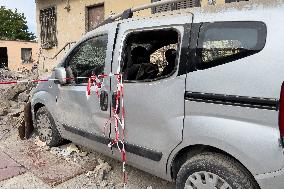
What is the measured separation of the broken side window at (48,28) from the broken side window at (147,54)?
36.4 feet

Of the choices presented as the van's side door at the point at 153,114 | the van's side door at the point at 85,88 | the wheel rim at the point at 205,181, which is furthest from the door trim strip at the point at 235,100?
the van's side door at the point at 85,88

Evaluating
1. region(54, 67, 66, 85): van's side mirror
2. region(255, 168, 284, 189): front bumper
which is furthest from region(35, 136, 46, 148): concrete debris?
region(255, 168, 284, 189): front bumper

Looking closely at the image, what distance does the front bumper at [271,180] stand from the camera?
7.19 feet

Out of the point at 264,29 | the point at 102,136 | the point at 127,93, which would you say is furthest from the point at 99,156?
the point at 264,29

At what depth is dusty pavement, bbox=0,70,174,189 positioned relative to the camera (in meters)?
3.73

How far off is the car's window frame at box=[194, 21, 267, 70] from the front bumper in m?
0.91

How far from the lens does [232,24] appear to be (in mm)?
2508

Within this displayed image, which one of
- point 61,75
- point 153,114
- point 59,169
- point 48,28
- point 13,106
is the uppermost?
point 48,28

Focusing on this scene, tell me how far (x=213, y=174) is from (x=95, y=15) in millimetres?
10664

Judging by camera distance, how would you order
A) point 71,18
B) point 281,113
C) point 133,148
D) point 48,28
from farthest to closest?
point 48,28 → point 71,18 → point 133,148 → point 281,113

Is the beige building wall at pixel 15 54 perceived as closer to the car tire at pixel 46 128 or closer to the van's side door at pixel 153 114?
the car tire at pixel 46 128

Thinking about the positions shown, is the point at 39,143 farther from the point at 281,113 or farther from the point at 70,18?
the point at 70,18

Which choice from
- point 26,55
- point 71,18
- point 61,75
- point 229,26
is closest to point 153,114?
point 229,26

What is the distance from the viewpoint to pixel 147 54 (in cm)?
411
